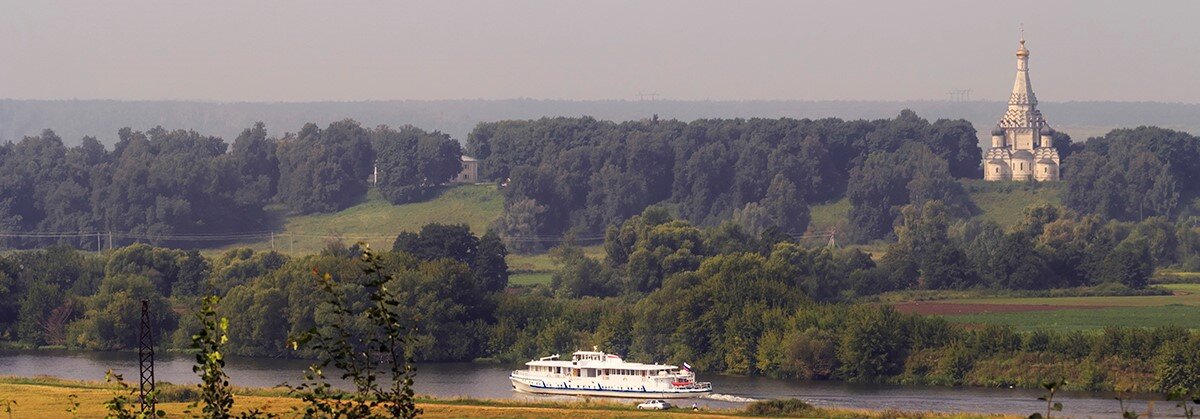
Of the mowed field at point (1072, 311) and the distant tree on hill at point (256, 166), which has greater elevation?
the distant tree on hill at point (256, 166)

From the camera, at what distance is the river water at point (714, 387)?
5166 cm

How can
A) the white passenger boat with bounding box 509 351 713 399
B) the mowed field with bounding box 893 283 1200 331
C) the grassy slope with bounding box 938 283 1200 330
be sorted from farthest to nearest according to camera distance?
the mowed field with bounding box 893 283 1200 331, the grassy slope with bounding box 938 283 1200 330, the white passenger boat with bounding box 509 351 713 399

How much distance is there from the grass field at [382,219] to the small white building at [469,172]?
830 cm

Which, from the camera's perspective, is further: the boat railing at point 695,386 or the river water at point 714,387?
the boat railing at point 695,386

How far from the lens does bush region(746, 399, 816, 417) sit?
4647 centimetres

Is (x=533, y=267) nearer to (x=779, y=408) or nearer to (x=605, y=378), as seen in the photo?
(x=605, y=378)

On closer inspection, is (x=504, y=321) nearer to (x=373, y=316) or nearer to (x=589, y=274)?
(x=589, y=274)

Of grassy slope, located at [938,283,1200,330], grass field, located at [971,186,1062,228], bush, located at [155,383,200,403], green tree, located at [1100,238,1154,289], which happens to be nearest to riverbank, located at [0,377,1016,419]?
bush, located at [155,383,200,403]

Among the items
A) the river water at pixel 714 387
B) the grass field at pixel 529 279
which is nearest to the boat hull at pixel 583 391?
the river water at pixel 714 387

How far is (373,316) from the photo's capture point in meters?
17.8

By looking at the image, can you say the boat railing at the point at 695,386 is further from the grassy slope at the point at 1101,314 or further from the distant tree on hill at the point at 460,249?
the distant tree on hill at the point at 460,249

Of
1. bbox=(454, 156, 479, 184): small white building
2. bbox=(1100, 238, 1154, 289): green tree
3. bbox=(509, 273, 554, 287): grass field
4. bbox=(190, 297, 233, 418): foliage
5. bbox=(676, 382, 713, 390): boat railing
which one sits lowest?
bbox=(676, 382, 713, 390): boat railing

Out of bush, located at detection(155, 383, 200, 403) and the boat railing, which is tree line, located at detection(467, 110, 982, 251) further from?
bush, located at detection(155, 383, 200, 403)

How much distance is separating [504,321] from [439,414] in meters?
23.5
